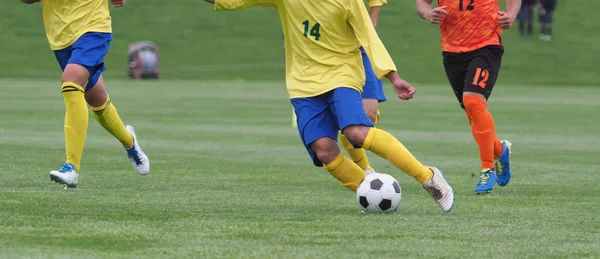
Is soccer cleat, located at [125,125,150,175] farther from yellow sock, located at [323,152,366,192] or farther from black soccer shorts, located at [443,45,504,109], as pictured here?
black soccer shorts, located at [443,45,504,109]

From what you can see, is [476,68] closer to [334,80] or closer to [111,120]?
[334,80]

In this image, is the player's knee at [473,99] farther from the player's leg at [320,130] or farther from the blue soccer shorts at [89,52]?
the blue soccer shorts at [89,52]

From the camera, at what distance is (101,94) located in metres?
9.16

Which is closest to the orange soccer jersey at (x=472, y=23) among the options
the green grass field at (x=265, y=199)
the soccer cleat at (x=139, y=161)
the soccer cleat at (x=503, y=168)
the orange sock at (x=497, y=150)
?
the orange sock at (x=497, y=150)

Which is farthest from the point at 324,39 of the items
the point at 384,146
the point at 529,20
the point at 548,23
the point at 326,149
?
the point at 548,23

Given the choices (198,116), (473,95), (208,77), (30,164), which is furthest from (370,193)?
(208,77)

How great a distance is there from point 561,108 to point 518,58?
15.9 metres

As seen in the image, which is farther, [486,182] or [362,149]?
[362,149]

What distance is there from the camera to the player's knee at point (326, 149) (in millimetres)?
7426

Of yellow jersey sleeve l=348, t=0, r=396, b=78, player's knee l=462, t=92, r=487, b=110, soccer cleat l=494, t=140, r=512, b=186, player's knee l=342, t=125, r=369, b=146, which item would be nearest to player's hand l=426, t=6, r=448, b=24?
player's knee l=462, t=92, r=487, b=110

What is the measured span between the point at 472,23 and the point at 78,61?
117 inches

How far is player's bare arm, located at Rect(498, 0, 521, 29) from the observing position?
358 inches

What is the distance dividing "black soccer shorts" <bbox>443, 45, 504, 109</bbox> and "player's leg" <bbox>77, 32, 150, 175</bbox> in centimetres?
251

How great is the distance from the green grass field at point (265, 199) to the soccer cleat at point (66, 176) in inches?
4.0
